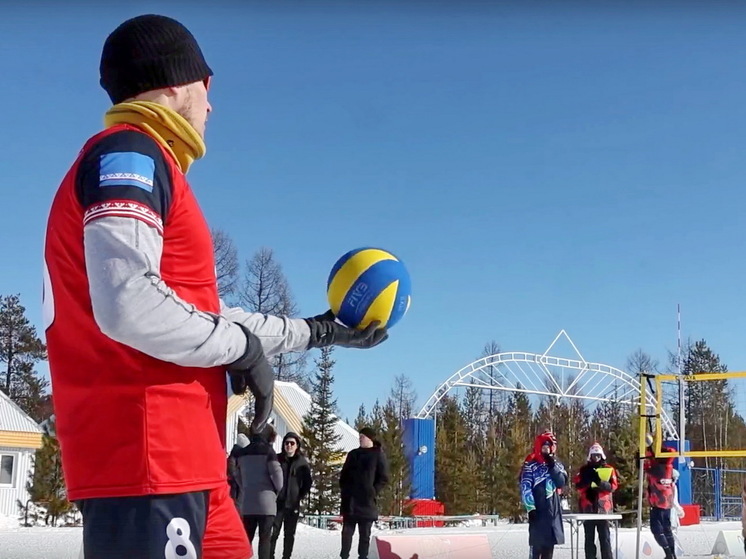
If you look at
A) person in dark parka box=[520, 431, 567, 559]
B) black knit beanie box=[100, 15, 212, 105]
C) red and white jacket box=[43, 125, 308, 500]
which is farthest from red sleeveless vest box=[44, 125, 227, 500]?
person in dark parka box=[520, 431, 567, 559]

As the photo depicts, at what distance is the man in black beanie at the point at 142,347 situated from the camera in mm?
1943

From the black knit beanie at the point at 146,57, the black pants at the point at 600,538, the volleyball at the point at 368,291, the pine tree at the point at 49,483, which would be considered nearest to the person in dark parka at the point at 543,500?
the black pants at the point at 600,538

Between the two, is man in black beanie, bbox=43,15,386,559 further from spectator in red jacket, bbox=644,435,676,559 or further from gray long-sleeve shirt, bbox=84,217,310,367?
spectator in red jacket, bbox=644,435,676,559

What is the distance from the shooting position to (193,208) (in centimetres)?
223

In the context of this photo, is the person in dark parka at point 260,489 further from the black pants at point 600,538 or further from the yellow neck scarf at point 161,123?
the yellow neck scarf at point 161,123

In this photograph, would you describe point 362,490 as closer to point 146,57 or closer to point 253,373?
point 253,373

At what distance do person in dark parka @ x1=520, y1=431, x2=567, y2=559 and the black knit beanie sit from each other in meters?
8.59

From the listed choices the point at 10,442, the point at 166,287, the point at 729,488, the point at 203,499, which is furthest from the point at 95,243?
the point at 729,488

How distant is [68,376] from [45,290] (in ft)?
0.97

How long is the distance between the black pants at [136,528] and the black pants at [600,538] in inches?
414

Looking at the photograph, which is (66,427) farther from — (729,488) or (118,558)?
(729,488)

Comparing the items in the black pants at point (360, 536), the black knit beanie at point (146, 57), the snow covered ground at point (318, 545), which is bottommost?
the snow covered ground at point (318, 545)

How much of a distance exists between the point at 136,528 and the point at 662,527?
11992 mm

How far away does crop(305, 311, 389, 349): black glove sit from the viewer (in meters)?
2.61
